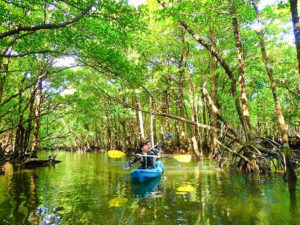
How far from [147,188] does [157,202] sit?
2.00 metres

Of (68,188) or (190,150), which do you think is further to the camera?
(190,150)

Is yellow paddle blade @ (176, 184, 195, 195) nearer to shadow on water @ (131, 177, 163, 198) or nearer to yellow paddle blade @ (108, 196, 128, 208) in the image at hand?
shadow on water @ (131, 177, 163, 198)

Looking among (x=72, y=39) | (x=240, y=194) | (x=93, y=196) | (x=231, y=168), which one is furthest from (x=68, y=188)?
(x=231, y=168)

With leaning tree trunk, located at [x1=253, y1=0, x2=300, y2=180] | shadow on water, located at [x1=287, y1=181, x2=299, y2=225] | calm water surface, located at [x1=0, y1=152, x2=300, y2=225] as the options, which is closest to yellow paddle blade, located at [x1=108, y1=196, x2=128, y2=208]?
calm water surface, located at [x1=0, y1=152, x2=300, y2=225]

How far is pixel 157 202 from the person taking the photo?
625 cm

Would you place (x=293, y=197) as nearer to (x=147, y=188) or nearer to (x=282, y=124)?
(x=282, y=124)

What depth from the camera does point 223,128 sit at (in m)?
12.6

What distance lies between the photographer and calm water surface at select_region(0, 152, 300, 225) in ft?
16.0

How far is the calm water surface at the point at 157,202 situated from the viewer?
4883mm

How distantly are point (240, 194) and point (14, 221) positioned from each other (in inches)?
226

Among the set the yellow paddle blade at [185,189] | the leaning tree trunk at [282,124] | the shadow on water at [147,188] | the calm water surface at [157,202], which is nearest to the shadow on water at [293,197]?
the calm water surface at [157,202]

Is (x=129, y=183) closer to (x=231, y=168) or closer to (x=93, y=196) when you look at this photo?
(x=93, y=196)

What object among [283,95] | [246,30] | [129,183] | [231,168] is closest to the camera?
[129,183]

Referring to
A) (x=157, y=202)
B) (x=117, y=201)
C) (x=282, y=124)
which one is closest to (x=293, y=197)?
(x=282, y=124)
